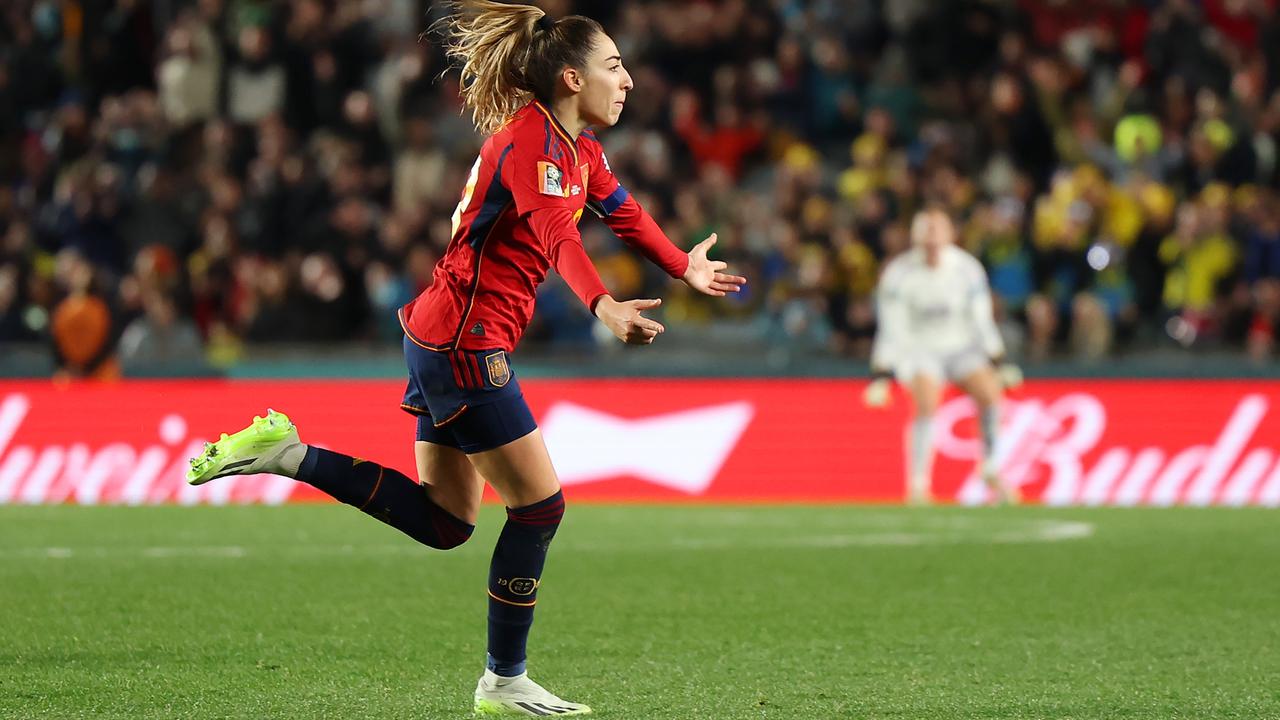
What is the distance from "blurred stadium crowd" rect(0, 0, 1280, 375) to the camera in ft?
53.5

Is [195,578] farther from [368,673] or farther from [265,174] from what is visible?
[265,174]

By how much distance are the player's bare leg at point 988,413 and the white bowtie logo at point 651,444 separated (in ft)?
5.58

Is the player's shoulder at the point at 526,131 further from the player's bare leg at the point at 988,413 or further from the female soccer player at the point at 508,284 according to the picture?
the player's bare leg at the point at 988,413

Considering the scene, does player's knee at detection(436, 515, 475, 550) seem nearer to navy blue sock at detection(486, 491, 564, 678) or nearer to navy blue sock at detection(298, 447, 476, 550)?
navy blue sock at detection(298, 447, 476, 550)

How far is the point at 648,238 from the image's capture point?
5.64 m

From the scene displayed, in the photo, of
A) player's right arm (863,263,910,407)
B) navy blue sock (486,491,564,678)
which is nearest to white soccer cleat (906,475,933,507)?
player's right arm (863,263,910,407)

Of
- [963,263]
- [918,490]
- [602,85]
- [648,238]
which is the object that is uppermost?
[602,85]

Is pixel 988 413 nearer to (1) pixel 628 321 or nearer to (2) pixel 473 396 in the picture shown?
(2) pixel 473 396

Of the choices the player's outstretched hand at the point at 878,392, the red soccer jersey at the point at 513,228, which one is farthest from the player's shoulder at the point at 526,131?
the player's outstretched hand at the point at 878,392

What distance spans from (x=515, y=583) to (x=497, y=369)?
61cm

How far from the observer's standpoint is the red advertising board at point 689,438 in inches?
571

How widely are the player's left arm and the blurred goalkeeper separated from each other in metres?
8.61

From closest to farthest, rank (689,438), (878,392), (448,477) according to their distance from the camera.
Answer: (448,477)
(878,392)
(689,438)

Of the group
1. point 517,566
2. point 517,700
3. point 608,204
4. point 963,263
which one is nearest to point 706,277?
point 608,204
